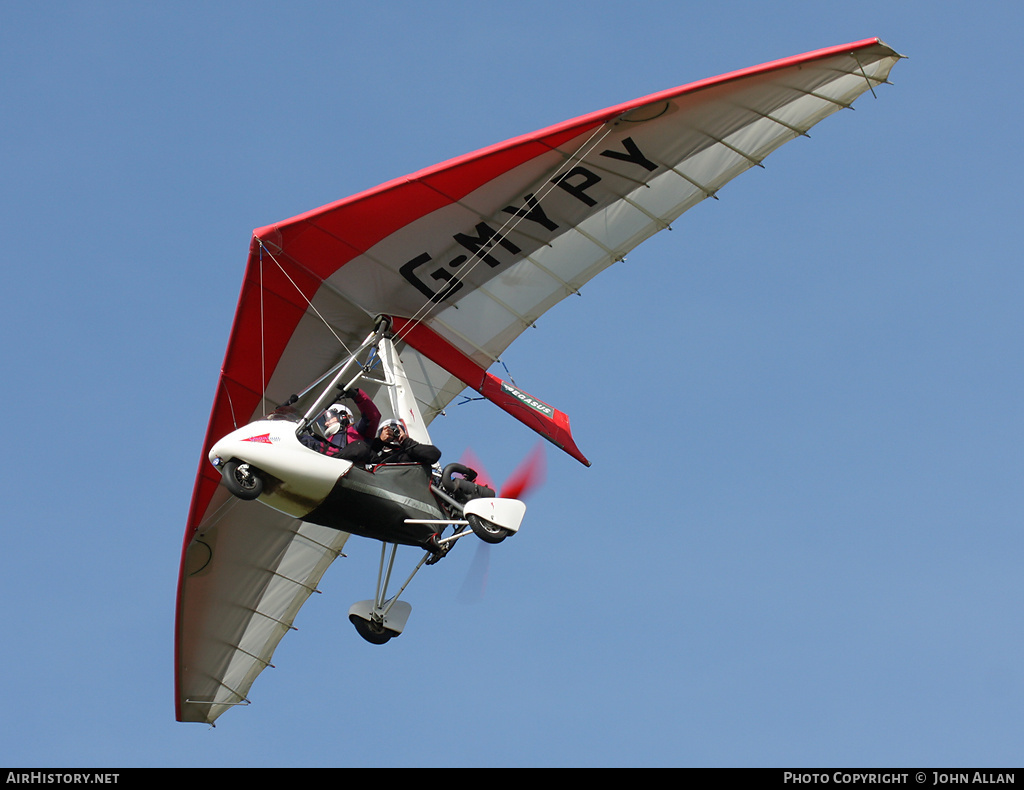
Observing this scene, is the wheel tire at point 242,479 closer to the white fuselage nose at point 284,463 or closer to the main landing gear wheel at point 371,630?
the white fuselage nose at point 284,463

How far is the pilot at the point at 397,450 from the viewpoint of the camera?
61.7 ft

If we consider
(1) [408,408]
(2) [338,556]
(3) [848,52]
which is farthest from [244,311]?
(3) [848,52]

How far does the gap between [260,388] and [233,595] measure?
177 inches

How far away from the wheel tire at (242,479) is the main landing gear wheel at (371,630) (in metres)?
3.14

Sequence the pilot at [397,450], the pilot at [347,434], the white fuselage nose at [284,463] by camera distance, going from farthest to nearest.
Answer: the pilot at [397,450] → the pilot at [347,434] → the white fuselage nose at [284,463]

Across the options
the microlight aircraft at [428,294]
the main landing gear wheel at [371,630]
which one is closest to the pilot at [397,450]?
the microlight aircraft at [428,294]

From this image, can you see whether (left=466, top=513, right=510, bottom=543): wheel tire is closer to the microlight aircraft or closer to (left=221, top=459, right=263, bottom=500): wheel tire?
the microlight aircraft

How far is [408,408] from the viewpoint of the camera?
19.9 metres

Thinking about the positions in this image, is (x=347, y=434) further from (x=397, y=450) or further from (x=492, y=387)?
(x=492, y=387)

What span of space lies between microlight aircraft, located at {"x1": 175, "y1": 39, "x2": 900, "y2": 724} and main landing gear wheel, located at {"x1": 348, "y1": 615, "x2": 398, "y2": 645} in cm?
3

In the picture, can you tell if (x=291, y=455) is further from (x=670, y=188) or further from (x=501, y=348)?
(x=670, y=188)

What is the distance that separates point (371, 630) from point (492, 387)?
14.4ft

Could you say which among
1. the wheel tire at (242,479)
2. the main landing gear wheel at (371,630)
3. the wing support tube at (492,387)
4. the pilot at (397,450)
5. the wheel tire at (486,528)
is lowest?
the main landing gear wheel at (371,630)
